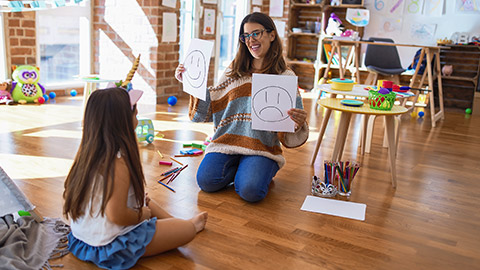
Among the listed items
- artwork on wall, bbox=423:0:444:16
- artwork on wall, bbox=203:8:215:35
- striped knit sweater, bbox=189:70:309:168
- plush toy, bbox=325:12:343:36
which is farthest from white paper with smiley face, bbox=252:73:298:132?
artwork on wall, bbox=423:0:444:16

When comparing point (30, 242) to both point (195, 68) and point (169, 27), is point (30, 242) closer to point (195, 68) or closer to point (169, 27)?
point (195, 68)

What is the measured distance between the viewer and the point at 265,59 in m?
2.33

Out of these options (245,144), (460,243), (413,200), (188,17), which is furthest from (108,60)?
(460,243)

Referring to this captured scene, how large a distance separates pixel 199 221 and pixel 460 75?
15.6 ft

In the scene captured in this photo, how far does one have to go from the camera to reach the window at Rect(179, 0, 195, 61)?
17.6 feet

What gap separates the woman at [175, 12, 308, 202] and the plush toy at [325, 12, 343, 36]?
11.7 feet

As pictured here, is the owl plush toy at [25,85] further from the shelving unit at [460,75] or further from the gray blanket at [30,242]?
the shelving unit at [460,75]

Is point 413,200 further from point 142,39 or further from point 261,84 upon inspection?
point 142,39

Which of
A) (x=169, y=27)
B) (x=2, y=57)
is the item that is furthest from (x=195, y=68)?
(x=2, y=57)

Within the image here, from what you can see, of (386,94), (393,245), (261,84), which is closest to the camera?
(393,245)

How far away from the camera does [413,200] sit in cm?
241

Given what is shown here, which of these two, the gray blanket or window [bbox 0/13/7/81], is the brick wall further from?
the gray blanket

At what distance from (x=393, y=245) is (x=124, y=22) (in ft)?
12.2

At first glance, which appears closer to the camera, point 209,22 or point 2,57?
point 2,57
